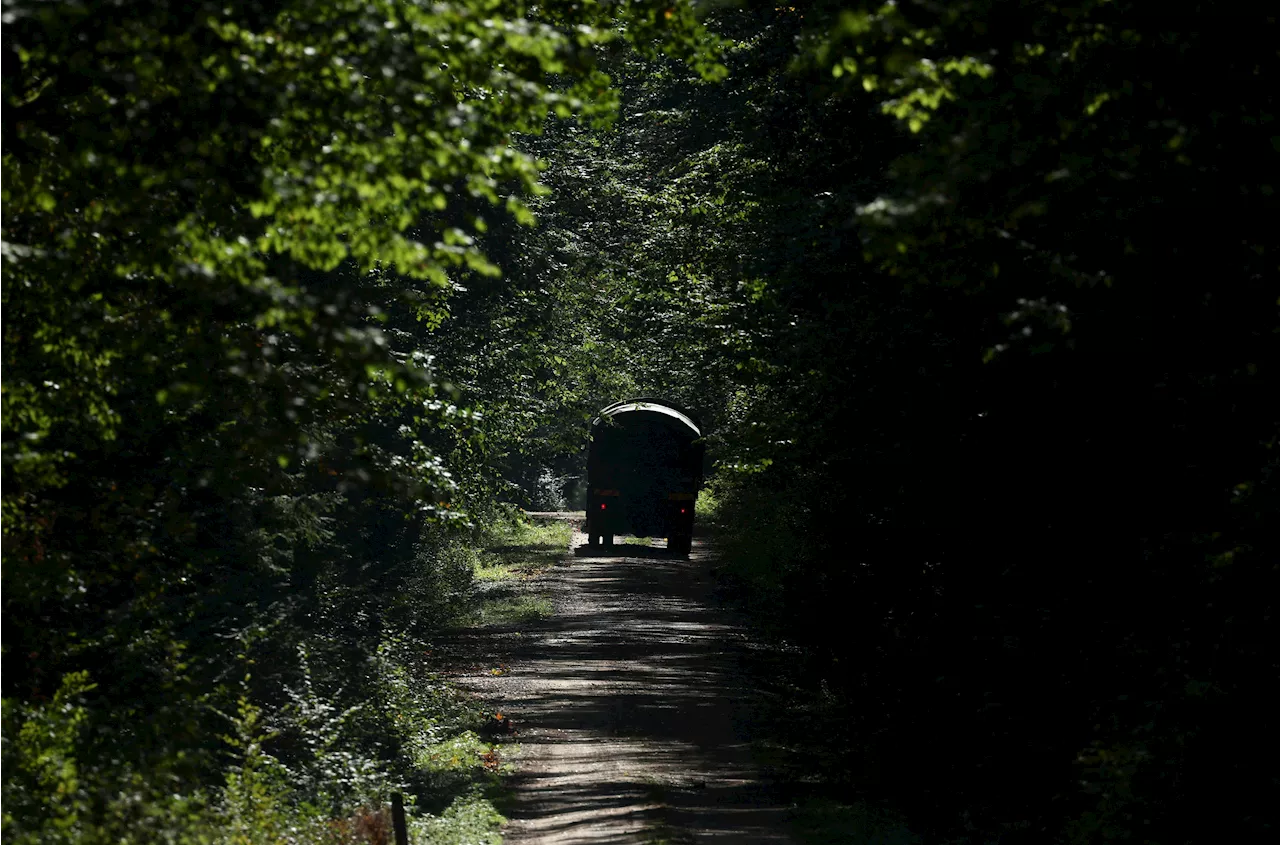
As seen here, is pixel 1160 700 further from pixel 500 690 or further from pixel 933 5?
pixel 500 690

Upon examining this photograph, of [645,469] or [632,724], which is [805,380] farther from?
[645,469]

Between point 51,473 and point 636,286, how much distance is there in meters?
21.5

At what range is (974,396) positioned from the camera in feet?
44.1

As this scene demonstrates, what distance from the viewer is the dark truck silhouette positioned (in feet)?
133

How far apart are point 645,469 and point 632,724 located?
22.3 meters

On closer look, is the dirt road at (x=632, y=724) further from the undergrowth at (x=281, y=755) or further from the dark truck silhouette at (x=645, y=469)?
the dark truck silhouette at (x=645, y=469)

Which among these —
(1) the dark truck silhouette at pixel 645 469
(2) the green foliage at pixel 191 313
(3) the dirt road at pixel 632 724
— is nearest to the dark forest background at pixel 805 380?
(2) the green foliage at pixel 191 313

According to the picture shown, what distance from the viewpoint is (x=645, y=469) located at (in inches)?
1604

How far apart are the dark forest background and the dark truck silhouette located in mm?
22269

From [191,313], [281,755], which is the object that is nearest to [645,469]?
[281,755]

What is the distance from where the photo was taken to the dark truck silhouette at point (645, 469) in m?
40.5

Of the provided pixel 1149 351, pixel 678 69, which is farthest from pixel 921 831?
pixel 678 69

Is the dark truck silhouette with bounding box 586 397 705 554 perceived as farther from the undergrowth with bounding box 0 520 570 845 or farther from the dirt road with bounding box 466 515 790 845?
the undergrowth with bounding box 0 520 570 845

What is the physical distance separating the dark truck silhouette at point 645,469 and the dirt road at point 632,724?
6.94 metres
